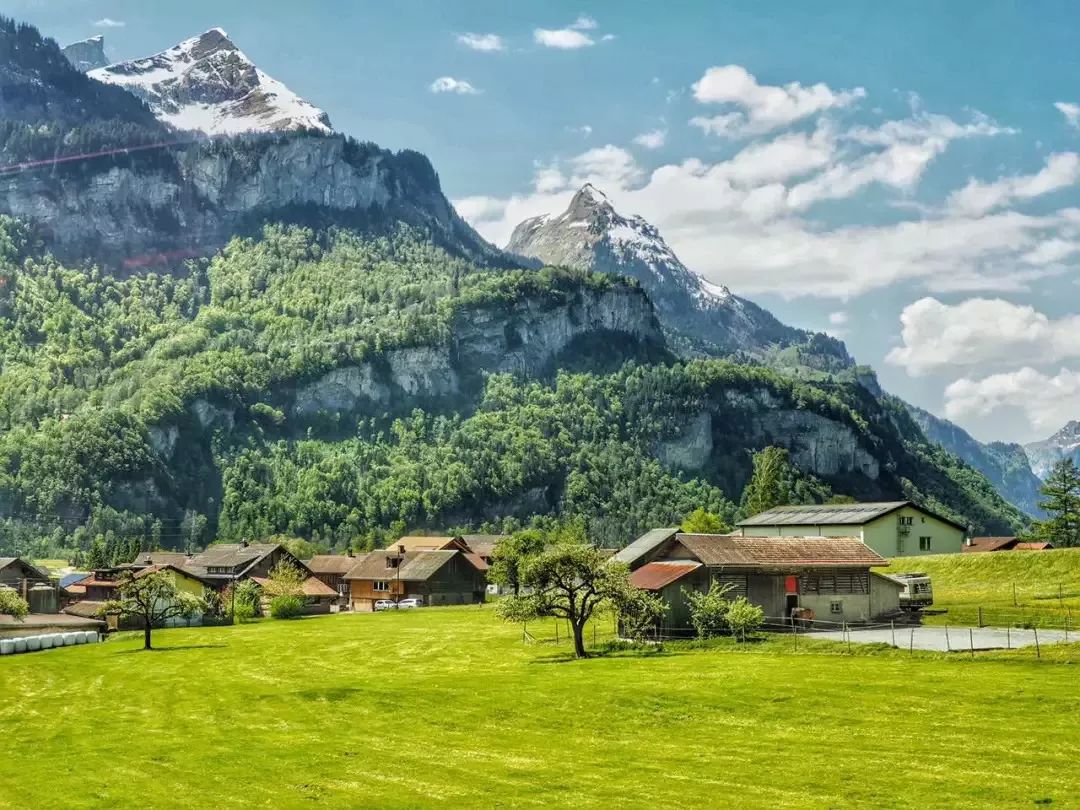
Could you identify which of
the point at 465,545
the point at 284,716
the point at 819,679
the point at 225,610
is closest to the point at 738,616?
the point at 819,679

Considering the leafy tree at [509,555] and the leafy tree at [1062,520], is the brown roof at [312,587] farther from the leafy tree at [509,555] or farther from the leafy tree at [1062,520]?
the leafy tree at [1062,520]

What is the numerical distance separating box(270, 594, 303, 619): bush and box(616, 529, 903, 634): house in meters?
48.2

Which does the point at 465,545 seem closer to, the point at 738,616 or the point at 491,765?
the point at 738,616

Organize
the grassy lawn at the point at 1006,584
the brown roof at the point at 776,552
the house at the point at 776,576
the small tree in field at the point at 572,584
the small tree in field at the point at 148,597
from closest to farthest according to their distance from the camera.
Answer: the small tree in field at the point at 572,584, the grassy lawn at the point at 1006,584, the house at the point at 776,576, the brown roof at the point at 776,552, the small tree in field at the point at 148,597

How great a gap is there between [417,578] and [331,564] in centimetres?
2744

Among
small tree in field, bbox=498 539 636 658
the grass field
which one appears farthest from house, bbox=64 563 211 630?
the grass field

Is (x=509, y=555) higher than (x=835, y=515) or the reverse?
the reverse

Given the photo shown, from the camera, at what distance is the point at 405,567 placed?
134500 millimetres

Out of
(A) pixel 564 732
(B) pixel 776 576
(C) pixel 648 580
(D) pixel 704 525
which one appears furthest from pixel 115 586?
(A) pixel 564 732

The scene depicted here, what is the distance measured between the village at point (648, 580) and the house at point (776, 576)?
0.30 feet

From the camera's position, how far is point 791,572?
69250 millimetres

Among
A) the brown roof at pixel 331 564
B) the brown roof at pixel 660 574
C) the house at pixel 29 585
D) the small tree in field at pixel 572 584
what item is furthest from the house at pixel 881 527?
the house at pixel 29 585

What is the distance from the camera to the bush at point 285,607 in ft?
354

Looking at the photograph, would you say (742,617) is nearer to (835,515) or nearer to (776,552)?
(776,552)
